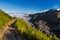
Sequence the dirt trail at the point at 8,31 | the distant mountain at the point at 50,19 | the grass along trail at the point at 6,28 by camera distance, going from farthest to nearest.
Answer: the distant mountain at the point at 50,19
the grass along trail at the point at 6,28
the dirt trail at the point at 8,31

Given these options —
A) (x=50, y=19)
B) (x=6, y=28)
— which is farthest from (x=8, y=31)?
(x=50, y=19)

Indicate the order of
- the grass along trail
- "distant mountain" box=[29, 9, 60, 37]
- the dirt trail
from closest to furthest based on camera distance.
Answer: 1. the dirt trail
2. the grass along trail
3. "distant mountain" box=[29, 9, 60, 37]

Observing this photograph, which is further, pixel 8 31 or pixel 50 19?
pixel 50 19

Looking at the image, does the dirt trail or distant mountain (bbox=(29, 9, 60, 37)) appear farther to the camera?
distant mountain (bbox=(29, 9, 60, 37))

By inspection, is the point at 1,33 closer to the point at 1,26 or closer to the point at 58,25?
the point at 1,26

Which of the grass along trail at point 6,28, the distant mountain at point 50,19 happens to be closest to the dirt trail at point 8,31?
the grass along trail at point 6,28

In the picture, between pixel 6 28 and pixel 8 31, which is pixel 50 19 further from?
pixel 8 31

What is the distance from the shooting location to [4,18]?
3459cm

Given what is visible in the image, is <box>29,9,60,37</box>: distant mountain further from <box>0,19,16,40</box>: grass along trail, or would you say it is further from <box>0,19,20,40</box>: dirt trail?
<box>0,19,20,40</box>: dirt trail

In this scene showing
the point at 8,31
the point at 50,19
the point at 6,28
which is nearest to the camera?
the point at 8,31

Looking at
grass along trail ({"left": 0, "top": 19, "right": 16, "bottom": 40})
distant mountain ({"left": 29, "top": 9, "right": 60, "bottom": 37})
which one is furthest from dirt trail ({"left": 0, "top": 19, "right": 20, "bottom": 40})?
distant mountain ({"left": 29, "top": 9, "right": 60, "bottom": 37})

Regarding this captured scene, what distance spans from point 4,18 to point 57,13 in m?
56.6

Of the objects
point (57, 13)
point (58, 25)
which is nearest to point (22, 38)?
point (58, 25)

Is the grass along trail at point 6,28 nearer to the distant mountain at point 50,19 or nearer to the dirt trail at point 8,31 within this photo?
the dirt trail at point 8,31
